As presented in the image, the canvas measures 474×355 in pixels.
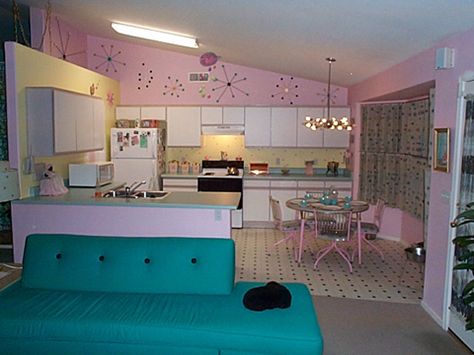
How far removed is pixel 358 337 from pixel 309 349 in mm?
1236

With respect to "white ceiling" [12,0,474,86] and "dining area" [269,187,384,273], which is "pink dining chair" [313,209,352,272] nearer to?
"dining area" [269,187,384,273]

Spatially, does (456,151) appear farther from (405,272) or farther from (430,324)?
(405,272)

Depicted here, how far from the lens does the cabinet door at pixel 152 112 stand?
7.38 m

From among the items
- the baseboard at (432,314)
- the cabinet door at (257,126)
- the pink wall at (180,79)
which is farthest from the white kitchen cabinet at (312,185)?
the baseboard at (432,314)

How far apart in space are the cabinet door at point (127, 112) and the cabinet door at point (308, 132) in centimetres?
281

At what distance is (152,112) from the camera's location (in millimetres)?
7391

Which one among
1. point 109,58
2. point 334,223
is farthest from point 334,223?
point 109,58

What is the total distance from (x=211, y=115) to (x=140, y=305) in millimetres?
4972

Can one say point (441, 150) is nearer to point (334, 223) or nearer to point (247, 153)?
point (334, 223)

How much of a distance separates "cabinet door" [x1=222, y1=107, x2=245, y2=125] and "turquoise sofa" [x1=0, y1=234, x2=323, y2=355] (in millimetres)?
4439

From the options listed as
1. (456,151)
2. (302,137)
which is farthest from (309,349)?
(302,137)

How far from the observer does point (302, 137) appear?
24.3 feet

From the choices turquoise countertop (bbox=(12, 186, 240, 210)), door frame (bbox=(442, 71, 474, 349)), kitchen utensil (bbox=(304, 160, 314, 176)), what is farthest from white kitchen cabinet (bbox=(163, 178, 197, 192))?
door frame (bbox=(442, 71, 474, 349))

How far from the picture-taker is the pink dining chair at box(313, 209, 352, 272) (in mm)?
5148
